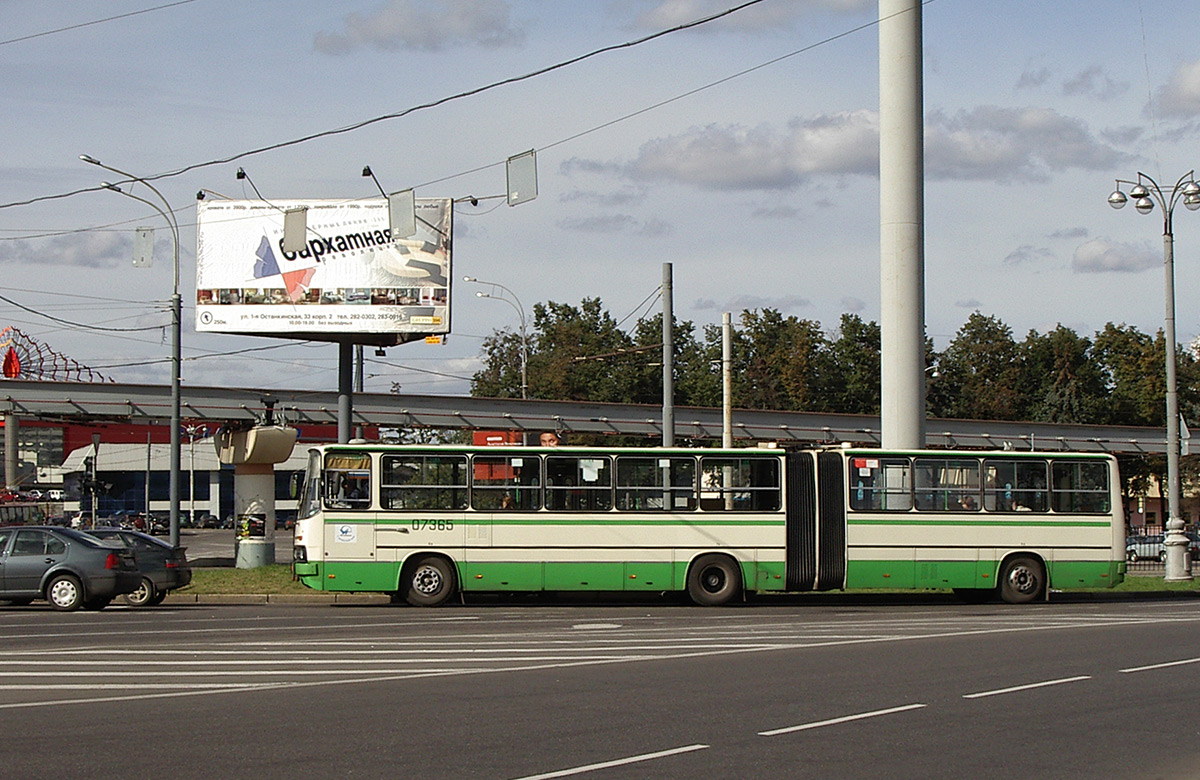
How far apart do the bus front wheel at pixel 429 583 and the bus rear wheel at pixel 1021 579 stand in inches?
413

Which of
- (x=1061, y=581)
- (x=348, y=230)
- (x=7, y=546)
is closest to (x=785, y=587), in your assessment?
(x=1061, y=581)

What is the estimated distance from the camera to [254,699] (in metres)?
11.7

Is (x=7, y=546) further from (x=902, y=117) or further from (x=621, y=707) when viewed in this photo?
(x=902, y=117)

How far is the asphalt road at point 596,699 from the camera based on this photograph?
29.5 ft

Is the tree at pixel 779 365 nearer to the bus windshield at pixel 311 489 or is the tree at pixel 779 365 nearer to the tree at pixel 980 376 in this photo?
the tree at pixel 980 376

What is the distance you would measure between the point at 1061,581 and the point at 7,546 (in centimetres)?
1953

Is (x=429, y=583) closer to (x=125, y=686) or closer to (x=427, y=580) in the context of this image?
(x=427, y=580)

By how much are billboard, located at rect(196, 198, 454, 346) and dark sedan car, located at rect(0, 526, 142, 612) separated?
45.0 ft

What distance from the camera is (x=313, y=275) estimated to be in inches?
1443

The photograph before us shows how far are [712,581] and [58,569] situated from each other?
1170 cm

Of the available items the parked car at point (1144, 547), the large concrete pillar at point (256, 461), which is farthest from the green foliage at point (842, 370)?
the large concrete pillar at point (256, 461)

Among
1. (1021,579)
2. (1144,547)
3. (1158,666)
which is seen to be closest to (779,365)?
(1144,547)

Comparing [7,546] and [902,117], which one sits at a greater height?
[902,117]

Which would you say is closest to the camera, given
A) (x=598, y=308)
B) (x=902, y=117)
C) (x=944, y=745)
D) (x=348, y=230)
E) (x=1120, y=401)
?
(x=944, y=745)
